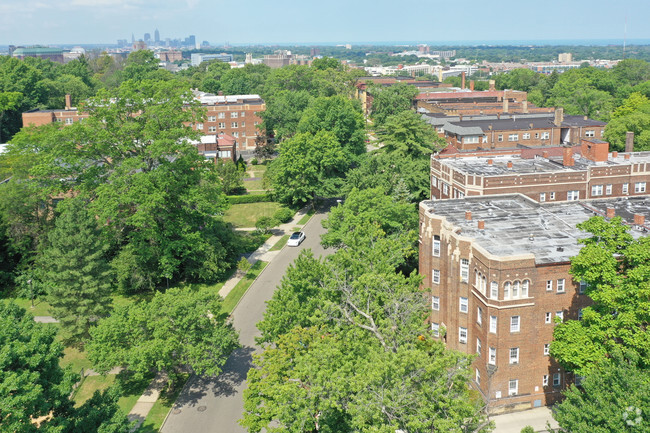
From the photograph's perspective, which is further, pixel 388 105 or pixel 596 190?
pixel 388 105

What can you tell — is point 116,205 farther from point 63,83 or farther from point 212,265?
point 63,83

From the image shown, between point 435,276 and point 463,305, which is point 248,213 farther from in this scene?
point 463,305

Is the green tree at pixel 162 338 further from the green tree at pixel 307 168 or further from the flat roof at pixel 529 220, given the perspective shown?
the green tree at pixel 307 168

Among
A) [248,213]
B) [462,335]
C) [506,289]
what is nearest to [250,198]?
[248,213]

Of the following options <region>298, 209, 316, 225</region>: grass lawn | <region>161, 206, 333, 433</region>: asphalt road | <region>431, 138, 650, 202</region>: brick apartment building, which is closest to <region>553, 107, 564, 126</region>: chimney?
<region>431, 138, 650, 202</region>: brick apartment building

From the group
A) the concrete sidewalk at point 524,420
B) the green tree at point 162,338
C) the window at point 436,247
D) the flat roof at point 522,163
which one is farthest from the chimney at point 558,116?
the green tree at point 162,338

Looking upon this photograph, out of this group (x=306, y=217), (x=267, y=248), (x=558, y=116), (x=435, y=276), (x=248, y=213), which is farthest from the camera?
(x=558, y=116)

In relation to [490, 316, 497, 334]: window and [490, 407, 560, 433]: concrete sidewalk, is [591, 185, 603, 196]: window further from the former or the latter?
[490, 407, 560, 433]: concrete sidewalk
